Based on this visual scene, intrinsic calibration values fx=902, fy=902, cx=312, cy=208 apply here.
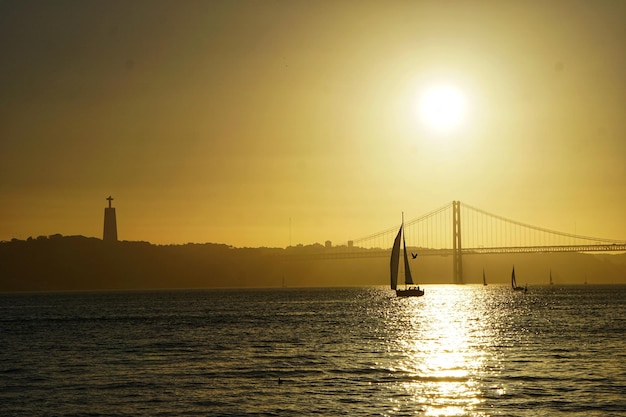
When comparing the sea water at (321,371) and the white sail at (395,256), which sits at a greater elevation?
the white sail at (395,256)

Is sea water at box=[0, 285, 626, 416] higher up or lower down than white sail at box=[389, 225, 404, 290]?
lower down

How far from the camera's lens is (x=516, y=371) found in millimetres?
36625

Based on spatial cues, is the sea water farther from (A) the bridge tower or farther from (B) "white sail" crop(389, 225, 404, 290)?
(A) the bridge tower

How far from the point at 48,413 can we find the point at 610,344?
3162cm

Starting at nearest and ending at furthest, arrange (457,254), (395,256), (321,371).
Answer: (321,371), (395,256), (457,254)

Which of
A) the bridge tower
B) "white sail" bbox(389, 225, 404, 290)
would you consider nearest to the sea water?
"white sail" bbox(389, 225, 404, 290)

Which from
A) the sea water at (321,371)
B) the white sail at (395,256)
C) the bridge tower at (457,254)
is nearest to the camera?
the sea water at (321,371)

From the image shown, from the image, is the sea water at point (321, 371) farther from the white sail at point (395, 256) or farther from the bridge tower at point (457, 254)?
the bridge tower at point (457, 254)

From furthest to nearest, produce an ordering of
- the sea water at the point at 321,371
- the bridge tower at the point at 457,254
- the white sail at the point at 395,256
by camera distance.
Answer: the bridge tower at the point at 457,254 → the white sail at the point at 395,256 → the sea water at the point at 321,371

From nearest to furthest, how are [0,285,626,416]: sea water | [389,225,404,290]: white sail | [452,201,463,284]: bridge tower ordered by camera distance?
[0,285,626,416]: sea water
[389,225,404,290]: white sail
[452,201,463,284]: bridge tower

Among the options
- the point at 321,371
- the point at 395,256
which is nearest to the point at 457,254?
the point at 395,256

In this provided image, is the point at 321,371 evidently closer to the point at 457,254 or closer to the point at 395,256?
the point at 395,256

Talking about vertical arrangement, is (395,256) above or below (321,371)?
above

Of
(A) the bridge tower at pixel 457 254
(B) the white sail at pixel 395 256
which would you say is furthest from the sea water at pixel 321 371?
(A) the bridge tower at pixel 457 254
